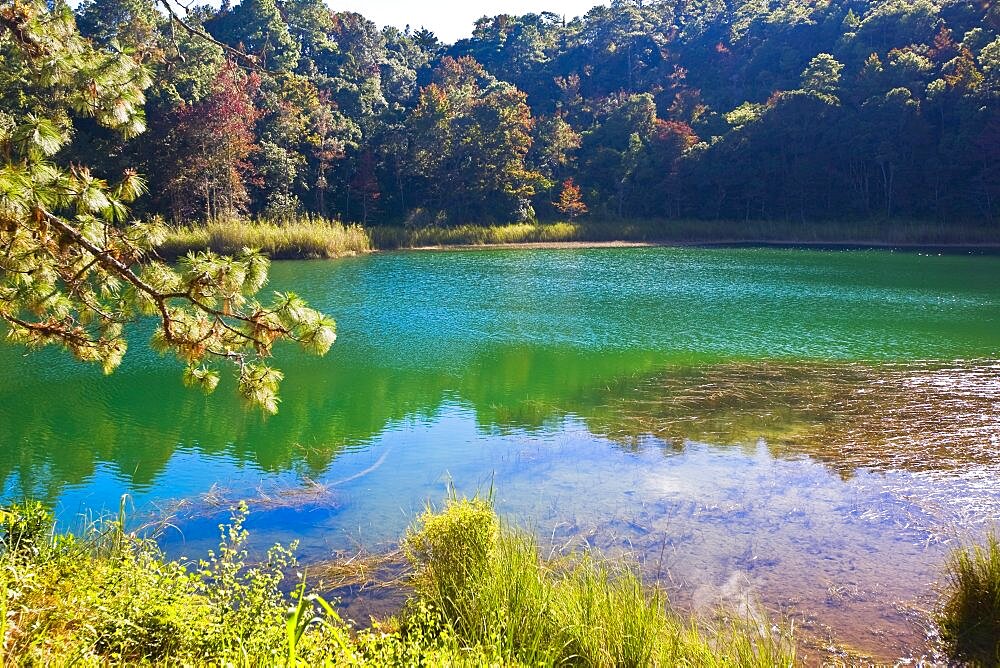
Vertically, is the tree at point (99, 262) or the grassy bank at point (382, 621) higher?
the tree at point (99, 262)

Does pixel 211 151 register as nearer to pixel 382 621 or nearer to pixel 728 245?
pixel 728 245

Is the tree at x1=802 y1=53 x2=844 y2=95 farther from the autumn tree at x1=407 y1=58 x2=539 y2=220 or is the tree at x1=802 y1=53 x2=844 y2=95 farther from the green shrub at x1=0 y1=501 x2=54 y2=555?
the green shrub at x1=0 y1=501 x2=54 y2=555

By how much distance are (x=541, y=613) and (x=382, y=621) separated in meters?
0.89

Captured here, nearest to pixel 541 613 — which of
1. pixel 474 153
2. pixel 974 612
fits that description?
pixel 974 612

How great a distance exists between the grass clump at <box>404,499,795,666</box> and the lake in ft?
2.49

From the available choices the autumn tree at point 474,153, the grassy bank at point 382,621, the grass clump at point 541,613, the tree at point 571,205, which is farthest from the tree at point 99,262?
the tree at point 571,205

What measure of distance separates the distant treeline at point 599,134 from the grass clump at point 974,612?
862 inches

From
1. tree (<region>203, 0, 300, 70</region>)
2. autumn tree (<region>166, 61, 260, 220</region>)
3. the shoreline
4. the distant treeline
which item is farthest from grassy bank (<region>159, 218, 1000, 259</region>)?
tree (<region>203, 0, 300, 70</region>)

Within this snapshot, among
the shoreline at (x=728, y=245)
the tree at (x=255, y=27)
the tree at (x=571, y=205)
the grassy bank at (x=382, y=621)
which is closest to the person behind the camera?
the grassy bank at (x=382, y=621)

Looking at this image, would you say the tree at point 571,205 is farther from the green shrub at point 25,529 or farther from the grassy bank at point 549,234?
the green shrub at point 25,529

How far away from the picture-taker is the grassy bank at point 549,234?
70.2 feet

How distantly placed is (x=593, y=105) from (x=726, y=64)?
667 centimetres

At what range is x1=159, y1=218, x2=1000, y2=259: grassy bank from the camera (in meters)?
21.4

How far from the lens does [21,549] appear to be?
308cm
